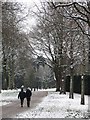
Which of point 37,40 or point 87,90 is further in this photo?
point 37,40

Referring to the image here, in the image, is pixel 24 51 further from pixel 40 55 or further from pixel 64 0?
pixel 64 0

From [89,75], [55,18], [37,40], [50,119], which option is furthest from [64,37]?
[50,119]

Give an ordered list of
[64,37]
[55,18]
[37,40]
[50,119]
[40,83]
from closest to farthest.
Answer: [50,119] → [55,18] → [64,37] → [37,40] → [40,83]

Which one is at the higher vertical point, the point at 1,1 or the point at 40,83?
the point at 1,1

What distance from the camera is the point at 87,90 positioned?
141 ft

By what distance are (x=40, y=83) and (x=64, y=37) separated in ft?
247

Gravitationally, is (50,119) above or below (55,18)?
below

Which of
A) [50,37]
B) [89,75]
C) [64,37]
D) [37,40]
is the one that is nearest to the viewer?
[64,37]

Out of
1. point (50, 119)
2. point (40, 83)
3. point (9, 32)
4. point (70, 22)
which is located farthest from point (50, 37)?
point (40, 83)

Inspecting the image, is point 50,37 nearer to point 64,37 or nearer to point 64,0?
point 64,37

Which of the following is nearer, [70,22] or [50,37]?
[70,22]

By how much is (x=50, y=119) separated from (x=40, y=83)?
95923 mm

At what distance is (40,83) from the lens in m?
113

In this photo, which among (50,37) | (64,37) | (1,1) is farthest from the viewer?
(50,37)
